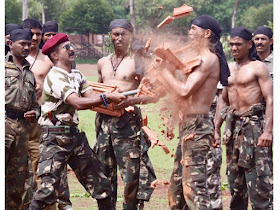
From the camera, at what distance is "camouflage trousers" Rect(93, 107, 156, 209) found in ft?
31.6

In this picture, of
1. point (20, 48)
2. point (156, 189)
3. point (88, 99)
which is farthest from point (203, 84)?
point (156, 189)

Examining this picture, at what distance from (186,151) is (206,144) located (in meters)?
0.23

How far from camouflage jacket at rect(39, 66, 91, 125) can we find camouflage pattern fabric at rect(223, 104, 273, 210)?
2160mm

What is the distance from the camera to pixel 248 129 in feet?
31.1

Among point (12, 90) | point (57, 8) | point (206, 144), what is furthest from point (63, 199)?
point (57, 8)

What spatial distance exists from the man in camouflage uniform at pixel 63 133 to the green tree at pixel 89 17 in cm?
5189

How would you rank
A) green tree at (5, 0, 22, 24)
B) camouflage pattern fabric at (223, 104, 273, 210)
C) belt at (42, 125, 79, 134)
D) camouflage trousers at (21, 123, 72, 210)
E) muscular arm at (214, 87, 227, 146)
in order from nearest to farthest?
belt at (42, 125, 79, 134) → camouflage trousers at (21, 123, 72, 210) → camouflage pattern fabric at (223, 104, 273, 210) → muscular arm at (214, 87, 227, 146) → green tree at (5, 0, 22, 24)

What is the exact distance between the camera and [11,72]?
30.8 feet

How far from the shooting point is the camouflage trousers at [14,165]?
9.28 m

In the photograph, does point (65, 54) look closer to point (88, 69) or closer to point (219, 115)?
point (219, 115)

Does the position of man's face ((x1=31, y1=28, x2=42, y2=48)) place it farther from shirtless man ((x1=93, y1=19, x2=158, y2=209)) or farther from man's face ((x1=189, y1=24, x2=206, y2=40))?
man's face ((x1=189, y1=24, x2=206, y2=40))

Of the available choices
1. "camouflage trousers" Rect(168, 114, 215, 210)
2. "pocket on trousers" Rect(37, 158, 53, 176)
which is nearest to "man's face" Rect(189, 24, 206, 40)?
"camouflage trousers" Rect(168, 114, 215, 210)

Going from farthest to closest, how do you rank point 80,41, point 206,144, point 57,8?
1. point 57,8
2. point 80,41
3. point 206,144

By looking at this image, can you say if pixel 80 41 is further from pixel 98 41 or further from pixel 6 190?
pixel 6 190
